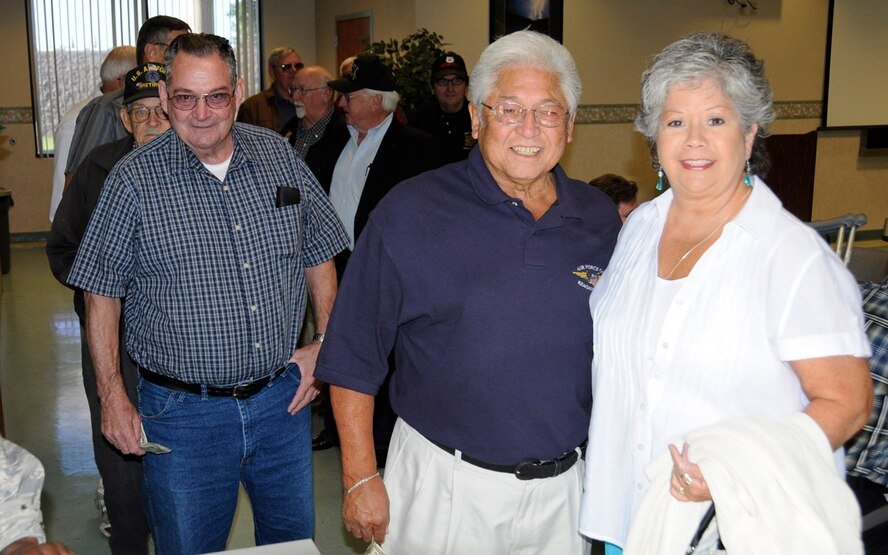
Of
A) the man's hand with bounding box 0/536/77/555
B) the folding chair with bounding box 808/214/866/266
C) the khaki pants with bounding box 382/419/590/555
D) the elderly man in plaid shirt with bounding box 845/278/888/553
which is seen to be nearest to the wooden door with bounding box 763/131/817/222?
the folding chair with bounding box 808/214/866/266

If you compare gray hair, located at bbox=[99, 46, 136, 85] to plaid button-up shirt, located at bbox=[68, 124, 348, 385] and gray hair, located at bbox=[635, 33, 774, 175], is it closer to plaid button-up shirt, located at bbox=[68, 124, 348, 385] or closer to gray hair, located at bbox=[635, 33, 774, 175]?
plaid button-up shirt, located at bbox=[68, 124, 348, 385]

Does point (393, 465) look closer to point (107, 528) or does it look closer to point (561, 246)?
point (561, 246)

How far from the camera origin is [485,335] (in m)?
1.89

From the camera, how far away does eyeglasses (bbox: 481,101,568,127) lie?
1.96m

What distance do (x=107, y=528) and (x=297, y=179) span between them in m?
2.08

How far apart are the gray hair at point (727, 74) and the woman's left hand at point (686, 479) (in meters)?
0.63

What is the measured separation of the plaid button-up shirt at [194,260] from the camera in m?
2.25

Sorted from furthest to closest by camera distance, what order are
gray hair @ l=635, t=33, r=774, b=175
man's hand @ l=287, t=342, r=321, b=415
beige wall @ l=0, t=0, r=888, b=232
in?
beige wall @ l=0, t=0, r=888, b=232 < man's hand @ l=287, t=342, r=321, b=415 < gray hair @ l=635, t=33, r=774, b=175

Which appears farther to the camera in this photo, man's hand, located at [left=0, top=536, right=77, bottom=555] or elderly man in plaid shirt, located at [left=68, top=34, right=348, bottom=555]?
elderly man in plaid shirt, located at [left=68, top=34, right=348, bottom=555]

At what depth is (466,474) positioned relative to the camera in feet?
6.36

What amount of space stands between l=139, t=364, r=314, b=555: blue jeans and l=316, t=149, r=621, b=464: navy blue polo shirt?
493 millimetres

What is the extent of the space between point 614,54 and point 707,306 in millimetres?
8805

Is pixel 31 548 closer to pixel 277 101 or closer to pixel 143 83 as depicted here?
pixel 143 83

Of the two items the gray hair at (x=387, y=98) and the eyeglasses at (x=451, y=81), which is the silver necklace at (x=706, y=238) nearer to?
the gray hair at (x=387, y=98)
